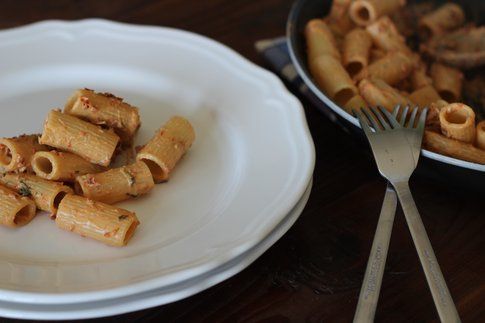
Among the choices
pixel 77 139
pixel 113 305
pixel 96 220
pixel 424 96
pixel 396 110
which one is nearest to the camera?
pixel 113 305

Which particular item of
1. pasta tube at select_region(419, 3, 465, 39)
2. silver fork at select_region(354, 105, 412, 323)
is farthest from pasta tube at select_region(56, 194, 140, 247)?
pasta tube at select_region(419, 3, 465, 39)

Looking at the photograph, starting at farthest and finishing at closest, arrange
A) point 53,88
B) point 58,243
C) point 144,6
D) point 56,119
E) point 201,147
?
point 144,6 → point 53,88 → point 201,147 → point 56,119 → point 58,243

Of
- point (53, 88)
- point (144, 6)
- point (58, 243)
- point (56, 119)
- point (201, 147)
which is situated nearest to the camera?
point (58, 243)

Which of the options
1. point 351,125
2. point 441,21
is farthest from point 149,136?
point 441,21

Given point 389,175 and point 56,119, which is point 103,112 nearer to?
point 56,119

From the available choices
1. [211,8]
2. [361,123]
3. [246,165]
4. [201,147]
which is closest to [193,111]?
[201,147]

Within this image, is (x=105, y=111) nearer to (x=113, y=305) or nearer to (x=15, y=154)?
(x=15, y=154)

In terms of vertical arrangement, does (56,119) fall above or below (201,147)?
above
